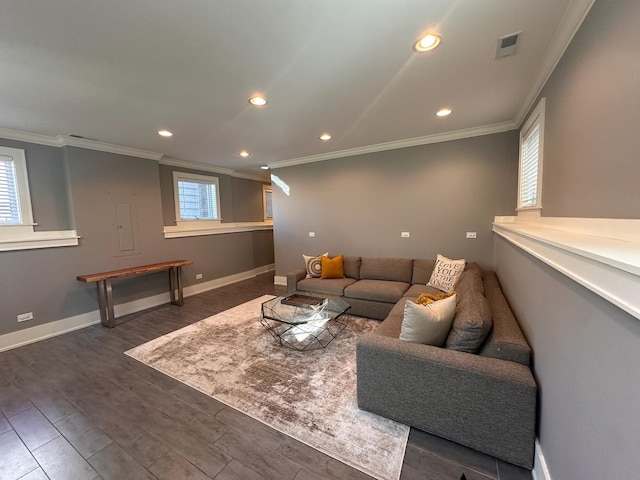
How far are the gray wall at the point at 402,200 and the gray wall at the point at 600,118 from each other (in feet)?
5.92

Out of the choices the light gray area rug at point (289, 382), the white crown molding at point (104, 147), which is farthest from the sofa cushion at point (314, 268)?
the white crown molding at point (104, 147)

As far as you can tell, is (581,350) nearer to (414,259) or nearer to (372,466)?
(372,466)

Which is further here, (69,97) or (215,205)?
(215,205)

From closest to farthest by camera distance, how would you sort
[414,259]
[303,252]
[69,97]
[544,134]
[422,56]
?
1. [422,56]
2. [544,134]
3. [69,97]
4. [414,259]
5. [303,252]

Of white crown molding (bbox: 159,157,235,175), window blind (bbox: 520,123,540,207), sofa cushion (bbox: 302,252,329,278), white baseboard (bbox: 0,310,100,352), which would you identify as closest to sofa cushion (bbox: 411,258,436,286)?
window blind (bbox: 520,123,540,207)

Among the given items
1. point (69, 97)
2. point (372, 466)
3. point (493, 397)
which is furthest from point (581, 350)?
point (69, 97)

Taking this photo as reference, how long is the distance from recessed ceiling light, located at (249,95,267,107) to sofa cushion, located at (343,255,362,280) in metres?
2.74

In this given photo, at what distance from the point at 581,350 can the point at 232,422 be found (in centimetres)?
207

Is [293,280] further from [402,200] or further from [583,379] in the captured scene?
[583,379]

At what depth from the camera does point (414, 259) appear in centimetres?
399

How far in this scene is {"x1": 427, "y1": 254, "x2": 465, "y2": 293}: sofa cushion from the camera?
10.8ft

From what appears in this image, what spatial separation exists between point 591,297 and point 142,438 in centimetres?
259

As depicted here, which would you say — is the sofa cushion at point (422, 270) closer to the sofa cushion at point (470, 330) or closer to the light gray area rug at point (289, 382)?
the light gray area rug at point (289, 382)

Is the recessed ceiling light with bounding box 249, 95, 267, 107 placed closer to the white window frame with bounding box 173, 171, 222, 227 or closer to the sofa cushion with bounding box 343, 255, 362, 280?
the sofa cushion with bounding box 343, 255, 362, 280
